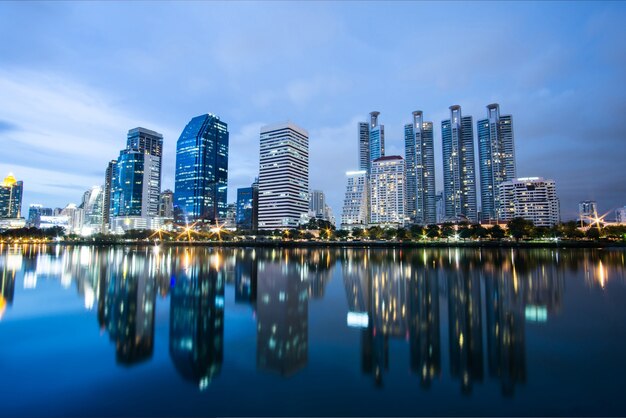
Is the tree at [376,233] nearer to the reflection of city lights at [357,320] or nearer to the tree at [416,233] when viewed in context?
the tree at [416,233]

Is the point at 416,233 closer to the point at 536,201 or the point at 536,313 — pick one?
the point at 536,201

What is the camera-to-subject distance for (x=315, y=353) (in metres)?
12.6

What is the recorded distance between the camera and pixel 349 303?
21.4m

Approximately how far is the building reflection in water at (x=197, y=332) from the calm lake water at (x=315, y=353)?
8 centimetres

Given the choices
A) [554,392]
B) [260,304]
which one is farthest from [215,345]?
[554,392]

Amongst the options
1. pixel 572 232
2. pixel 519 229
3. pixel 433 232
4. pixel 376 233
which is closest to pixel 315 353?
pixel 519 229

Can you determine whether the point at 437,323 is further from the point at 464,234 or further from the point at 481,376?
the point at 464,234

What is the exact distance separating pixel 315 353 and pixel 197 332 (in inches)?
226

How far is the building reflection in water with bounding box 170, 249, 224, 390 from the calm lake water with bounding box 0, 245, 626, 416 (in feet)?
0.28

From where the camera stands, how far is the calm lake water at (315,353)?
869 cm

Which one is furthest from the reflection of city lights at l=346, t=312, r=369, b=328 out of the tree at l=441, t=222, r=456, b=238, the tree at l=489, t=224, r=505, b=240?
the tree at l=441, t=222, r=456, b=238

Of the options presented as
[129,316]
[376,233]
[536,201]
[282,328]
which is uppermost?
[536,201]

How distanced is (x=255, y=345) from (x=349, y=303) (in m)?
9.16

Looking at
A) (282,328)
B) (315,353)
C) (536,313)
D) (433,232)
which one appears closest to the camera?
(315,353)
